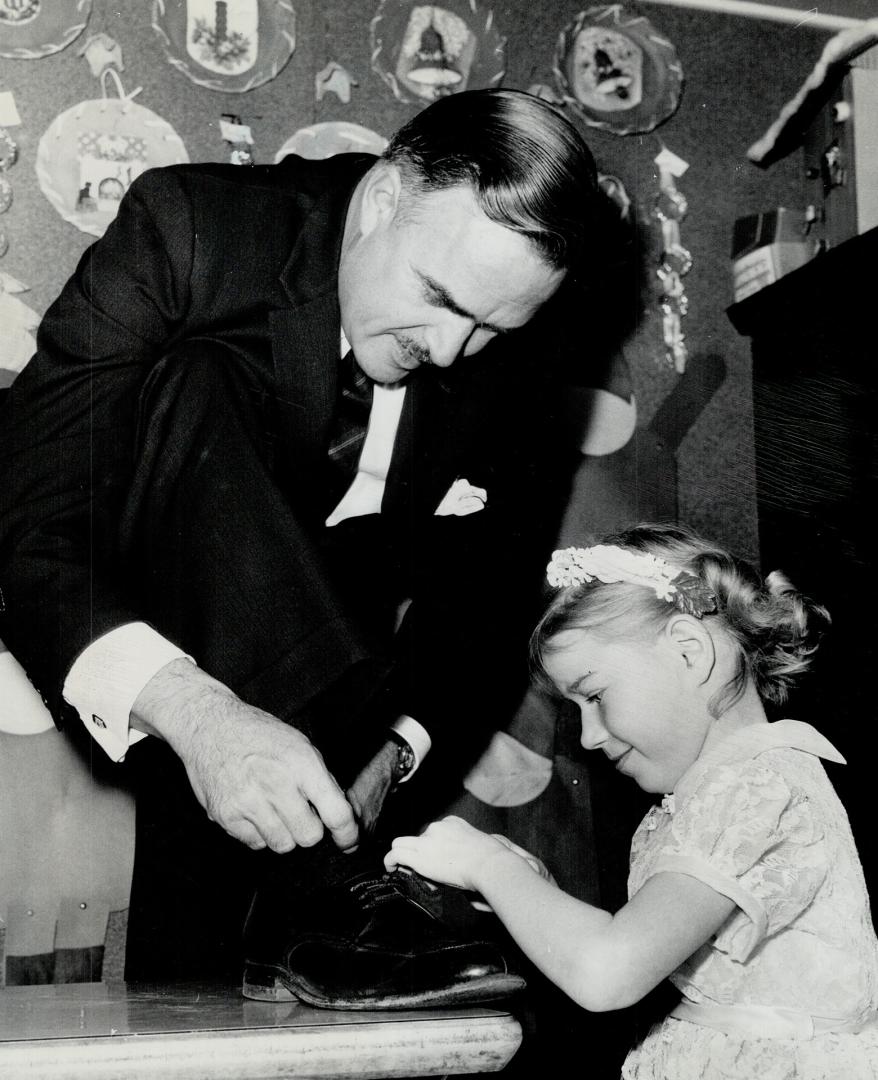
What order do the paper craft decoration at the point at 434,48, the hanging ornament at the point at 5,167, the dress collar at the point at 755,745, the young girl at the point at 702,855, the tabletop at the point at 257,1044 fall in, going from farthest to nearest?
the paper craft decoration at the point at 434,48 < the hanging ornament at the point at 5,167 < the dress collar at the point at 755,745 < the young girl at the point at 702,855 < the tabletop at the point at 257,1044

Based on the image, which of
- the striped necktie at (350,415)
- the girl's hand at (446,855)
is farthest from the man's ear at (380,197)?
the girl's hand at (446,855)

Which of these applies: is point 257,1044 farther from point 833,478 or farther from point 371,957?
point 833,478

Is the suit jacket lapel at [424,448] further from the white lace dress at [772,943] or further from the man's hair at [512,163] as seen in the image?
the white lace dress at [772,943]

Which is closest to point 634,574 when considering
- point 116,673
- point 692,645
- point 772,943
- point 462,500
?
point 692,645

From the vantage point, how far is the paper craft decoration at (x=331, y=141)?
Answer: 3.07 ft

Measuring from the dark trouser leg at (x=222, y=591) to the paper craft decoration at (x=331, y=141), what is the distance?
22 cm

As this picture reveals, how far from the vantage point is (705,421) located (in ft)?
3.33

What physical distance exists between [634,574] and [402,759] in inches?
9.8

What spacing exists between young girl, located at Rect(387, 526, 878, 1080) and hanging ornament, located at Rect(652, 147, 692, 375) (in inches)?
10.9

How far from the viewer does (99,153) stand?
88 cm

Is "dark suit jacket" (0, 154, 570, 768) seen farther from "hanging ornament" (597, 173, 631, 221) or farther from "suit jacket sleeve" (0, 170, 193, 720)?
"hanging ornament" (597, 173, 631, 221)

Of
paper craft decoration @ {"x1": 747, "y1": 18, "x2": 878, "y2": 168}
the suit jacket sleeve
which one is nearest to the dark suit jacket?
the suit jacket sleeve

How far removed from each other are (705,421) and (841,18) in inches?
16.6

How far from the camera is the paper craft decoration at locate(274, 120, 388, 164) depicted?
0.94 m
